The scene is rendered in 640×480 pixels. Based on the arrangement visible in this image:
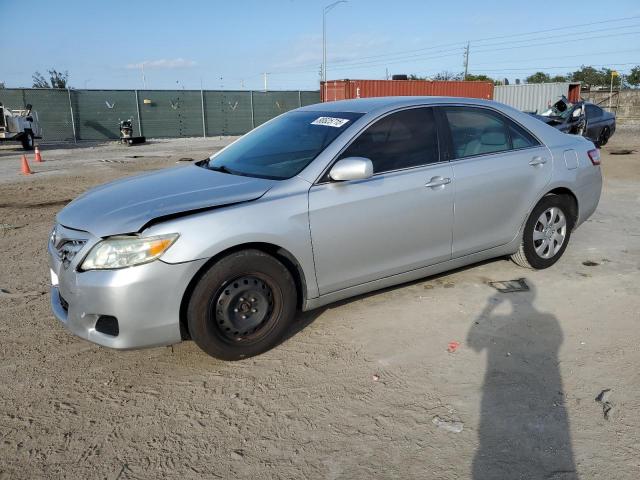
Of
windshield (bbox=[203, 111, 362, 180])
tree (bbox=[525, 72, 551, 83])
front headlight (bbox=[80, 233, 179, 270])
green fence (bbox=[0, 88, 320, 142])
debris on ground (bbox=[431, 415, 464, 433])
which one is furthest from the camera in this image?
tree (bbox=[525, 72, 551, 83])

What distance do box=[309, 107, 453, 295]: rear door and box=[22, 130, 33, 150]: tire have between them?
20.4 meters

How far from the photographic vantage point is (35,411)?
2924 mm

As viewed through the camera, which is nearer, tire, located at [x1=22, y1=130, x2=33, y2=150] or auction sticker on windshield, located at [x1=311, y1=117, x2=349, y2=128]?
auction sticker on windshield, located at [x1=311, y1=117, x2=349, y2=128]

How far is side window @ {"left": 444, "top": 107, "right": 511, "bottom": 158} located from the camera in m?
4.29

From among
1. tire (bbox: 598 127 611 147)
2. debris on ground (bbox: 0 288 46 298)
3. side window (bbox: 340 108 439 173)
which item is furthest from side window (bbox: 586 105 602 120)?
debris on ground (bbox: 0 288 46 298)

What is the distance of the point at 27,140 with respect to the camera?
A: 20547 millimetres

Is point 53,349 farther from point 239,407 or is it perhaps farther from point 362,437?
point 362,437

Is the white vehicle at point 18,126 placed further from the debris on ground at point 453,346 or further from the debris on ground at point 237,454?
the debris on ground at point 237,454

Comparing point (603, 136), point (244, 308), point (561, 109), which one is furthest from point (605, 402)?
point (603, 136)

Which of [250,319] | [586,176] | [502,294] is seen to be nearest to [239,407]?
[250,319]

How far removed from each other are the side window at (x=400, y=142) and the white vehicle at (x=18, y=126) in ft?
65.7

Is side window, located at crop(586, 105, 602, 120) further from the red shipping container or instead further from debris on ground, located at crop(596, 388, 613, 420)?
debris on ground, located at crop(596, 388, 613, 420)

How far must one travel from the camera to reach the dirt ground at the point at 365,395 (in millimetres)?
2490

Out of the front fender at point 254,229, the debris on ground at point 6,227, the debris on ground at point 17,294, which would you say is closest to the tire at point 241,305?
the front fender at point 254,229
